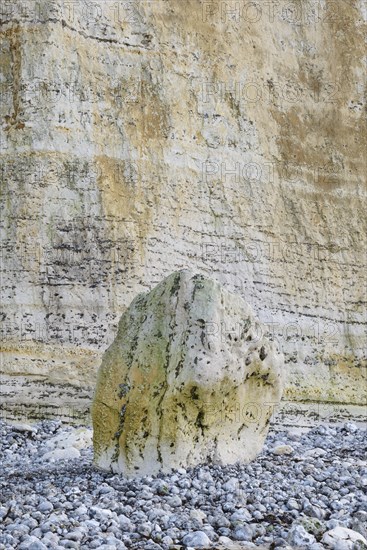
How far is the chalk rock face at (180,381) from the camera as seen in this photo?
774 cm

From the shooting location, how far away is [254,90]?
17422 millimetres

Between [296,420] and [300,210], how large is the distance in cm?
410

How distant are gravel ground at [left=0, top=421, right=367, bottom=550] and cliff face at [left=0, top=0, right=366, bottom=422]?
17.6 feet

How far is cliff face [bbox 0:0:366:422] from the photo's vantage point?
14.1 m

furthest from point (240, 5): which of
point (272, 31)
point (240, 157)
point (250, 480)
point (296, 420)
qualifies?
point (250, 480)

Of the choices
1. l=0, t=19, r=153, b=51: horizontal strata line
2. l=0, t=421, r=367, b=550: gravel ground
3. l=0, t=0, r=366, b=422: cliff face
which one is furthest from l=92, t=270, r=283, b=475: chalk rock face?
l=0, t=19, r=153, b=51: horizontal strata line

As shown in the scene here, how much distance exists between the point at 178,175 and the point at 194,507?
9686 millimetres

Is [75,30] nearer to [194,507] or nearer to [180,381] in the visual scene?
[180,381]

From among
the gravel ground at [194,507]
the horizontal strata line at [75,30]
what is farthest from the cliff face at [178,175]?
the gravel ground at [194,507]

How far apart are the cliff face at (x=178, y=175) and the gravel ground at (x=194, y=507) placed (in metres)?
5.36

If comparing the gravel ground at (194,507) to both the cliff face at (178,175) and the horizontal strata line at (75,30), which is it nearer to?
the cliff face at (178,175)

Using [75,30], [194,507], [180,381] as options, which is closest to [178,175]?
[75,30]

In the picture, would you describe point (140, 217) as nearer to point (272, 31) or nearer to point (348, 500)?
point (272, 31)

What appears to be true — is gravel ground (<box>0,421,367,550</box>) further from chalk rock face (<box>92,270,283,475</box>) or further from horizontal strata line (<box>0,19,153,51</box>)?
horizontal strata line (<box>0,19,153,51</box>)
